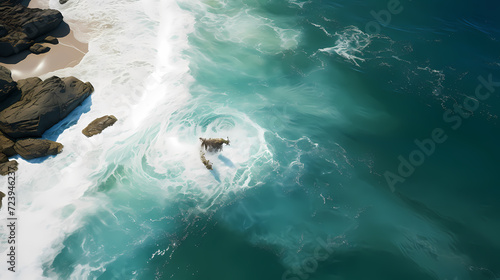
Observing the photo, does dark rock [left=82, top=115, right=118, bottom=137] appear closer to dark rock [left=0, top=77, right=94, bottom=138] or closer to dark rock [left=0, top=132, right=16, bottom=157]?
dark rock [left=0, top=77, right=94, bottom=138]

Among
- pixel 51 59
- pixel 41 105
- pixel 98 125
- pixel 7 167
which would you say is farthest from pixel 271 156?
pixel 51 59

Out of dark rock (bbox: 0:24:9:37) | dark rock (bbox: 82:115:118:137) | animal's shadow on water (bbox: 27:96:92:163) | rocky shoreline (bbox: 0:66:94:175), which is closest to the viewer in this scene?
rocky shoreline (bbox: 0:66:94:175)

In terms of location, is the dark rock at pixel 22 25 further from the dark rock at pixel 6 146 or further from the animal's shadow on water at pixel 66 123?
the dark rock at pixel 6 146

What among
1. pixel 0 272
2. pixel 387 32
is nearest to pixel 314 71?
pixel 387 32

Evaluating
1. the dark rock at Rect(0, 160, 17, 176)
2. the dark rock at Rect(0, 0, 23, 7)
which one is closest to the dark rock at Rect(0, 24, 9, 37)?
the dark rock at Rect(0, 0, 23, 7)

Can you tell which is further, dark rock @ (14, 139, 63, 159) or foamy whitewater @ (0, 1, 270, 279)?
dark rock @ (14, 139, 63, 159)

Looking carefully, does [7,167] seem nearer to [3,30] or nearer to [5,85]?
[5,85]

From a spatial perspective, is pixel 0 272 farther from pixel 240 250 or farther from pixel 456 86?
pixel 456 86
